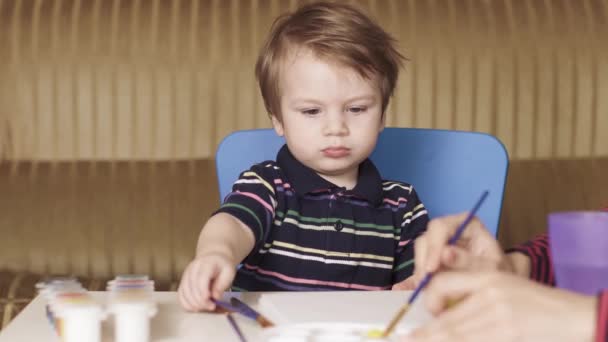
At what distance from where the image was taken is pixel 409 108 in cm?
258

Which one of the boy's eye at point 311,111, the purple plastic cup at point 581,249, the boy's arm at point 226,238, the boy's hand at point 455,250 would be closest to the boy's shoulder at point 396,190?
the boy's eye at point 311,111

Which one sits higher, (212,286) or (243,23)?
(243,23)

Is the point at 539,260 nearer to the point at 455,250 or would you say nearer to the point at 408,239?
the point at 455,250

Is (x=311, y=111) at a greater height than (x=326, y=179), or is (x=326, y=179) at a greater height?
(x=311, y=111)

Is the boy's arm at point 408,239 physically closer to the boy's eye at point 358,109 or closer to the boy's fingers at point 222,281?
the boy's eye at point 358,109

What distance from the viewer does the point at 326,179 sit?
1.59 meters

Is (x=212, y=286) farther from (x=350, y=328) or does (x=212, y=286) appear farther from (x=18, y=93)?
(x=18, y=93)

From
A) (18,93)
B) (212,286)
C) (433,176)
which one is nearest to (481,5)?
(433,176)

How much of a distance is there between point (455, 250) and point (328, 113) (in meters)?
0.56

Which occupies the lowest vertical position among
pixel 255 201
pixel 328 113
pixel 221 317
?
pixel 221 317

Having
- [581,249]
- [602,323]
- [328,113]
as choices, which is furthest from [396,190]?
[602,323]

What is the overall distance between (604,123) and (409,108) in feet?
1.96

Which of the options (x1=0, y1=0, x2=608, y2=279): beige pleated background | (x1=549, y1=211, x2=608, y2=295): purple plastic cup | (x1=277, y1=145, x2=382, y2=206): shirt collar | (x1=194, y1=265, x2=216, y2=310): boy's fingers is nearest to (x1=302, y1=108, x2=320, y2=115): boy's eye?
(x1=277, y1=145, x2=382, y2=206): shirt collar

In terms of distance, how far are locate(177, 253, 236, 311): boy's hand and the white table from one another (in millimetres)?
14
